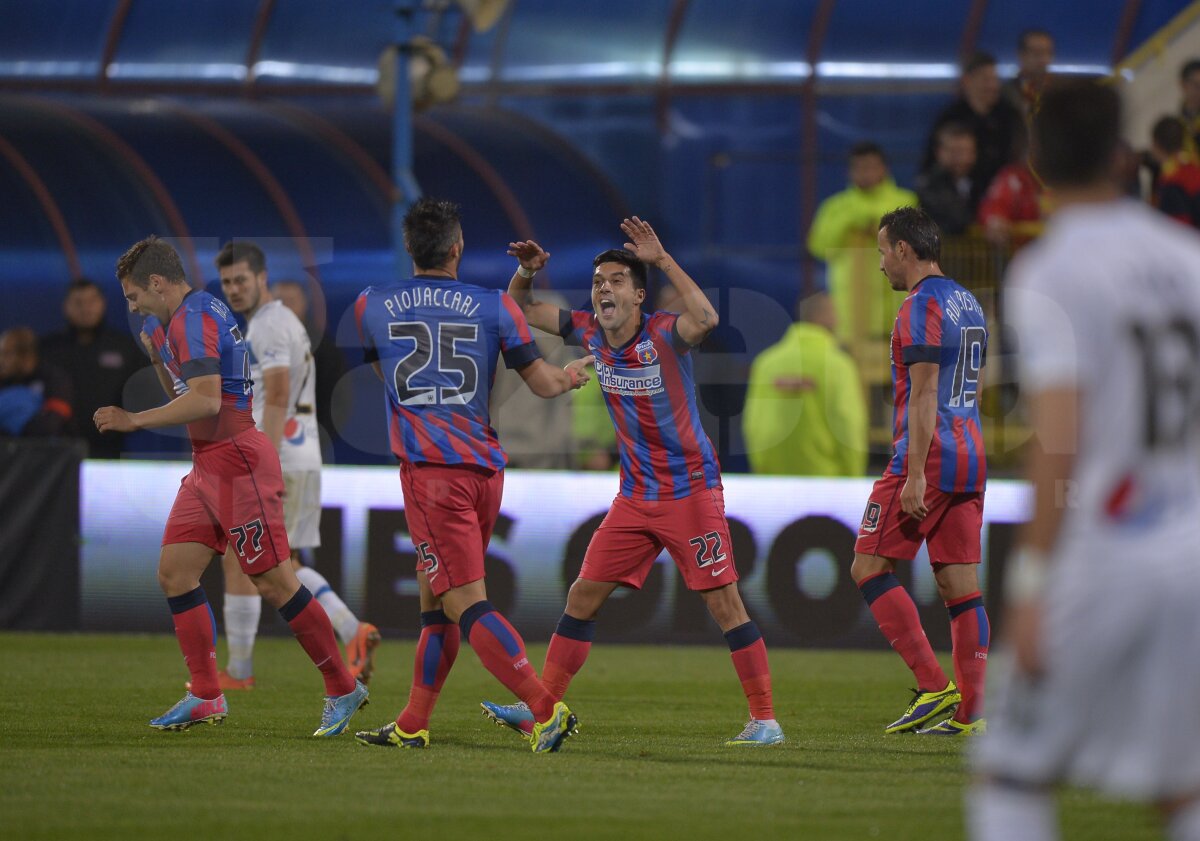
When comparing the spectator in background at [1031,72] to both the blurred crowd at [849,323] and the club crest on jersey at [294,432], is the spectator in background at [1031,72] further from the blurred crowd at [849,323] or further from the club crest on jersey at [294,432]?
the club crest on jersey at [294,432]

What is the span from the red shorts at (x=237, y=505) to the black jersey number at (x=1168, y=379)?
531cm

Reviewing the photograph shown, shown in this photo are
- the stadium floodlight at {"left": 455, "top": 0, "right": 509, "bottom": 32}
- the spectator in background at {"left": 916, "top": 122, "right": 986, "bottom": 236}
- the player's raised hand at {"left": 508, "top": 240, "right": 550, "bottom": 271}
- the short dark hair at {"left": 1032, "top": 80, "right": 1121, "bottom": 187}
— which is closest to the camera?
the short dark hair at {"left": 1032, "top": 80, "right": 1121, "bottom": 187}

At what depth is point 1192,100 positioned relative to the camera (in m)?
15.2

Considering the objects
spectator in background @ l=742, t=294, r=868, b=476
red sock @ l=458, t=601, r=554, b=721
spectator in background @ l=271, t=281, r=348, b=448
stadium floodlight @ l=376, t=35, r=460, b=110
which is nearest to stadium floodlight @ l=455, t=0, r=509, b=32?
stadium floodlight @ l=376, t=35, r=460, b=110

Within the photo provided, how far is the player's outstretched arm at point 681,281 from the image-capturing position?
25.3 feet

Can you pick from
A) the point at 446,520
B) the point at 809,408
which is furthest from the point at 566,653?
the point at 809,408

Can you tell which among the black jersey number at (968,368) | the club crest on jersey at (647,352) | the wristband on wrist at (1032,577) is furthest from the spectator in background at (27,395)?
the wristband on wrist at (1032,577)

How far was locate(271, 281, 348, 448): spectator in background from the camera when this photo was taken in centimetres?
1180

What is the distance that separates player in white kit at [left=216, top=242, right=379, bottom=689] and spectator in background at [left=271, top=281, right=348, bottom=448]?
567mm

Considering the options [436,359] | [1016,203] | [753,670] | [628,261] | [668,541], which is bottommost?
[753,670]

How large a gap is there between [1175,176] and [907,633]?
24.2 feet

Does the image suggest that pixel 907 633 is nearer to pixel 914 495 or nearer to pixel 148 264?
pixel 914 495

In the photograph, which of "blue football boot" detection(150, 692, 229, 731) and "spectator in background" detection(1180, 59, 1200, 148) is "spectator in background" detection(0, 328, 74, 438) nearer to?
"blue football boot" detection(150, 692, 229, 731)

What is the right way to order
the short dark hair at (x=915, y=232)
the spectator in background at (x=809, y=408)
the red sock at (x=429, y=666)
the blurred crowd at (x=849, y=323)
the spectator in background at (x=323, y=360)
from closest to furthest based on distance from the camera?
the red sock at (x=429, y=666) < the short dark hair at (x=915, y=232) < the spectator in background at (x=323, y=360) < the spectator in background at (x=809, y=408) < the blurred crowd at (x=849, y=323)
